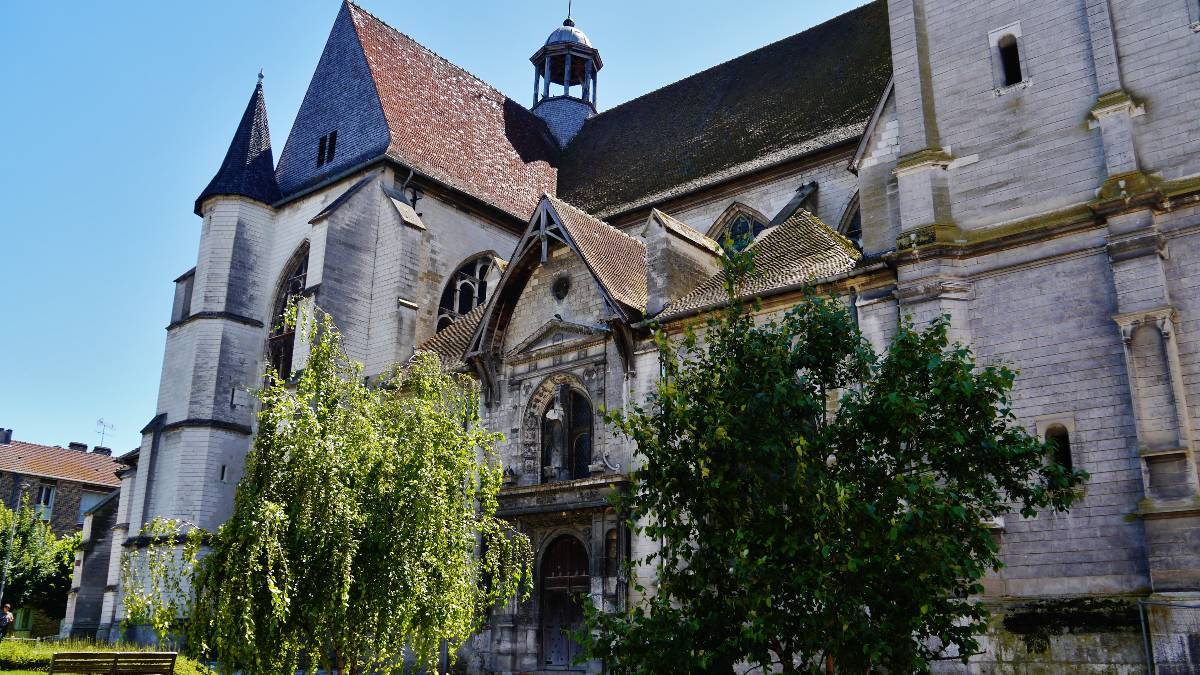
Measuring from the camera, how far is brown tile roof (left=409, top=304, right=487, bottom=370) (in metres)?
21.8

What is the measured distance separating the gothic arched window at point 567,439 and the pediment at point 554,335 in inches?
36.2

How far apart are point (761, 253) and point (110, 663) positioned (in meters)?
12.3

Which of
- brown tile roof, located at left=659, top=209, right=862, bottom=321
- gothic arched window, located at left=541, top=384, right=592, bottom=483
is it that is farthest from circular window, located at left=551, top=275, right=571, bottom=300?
brown tile roof, located at left=659, top=209, right=862, bottom=321

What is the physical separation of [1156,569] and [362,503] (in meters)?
9.23

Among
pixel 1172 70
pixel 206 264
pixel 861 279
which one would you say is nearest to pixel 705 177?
pixel 861 279

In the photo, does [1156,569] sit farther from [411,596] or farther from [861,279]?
[411,596]

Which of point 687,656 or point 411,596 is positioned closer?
point 687,656

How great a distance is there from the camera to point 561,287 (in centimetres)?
2022

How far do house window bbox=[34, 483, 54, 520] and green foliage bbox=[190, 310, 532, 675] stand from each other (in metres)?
42.7

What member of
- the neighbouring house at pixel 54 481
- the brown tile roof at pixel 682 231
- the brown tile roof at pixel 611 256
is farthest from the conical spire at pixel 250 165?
the neighbouring house at pixel 54 481

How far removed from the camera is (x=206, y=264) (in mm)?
26875

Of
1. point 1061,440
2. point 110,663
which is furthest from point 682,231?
point 110,663

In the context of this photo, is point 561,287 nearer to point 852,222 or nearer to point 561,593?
point 561,593

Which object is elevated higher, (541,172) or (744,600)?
(541,172)
